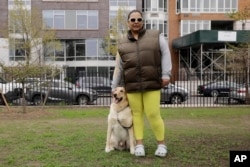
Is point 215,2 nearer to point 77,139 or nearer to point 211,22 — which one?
point 211,22

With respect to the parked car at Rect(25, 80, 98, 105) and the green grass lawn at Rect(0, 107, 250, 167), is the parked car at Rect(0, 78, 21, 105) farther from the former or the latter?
the green grass lawn at Rect(0, 107, 250, 167)

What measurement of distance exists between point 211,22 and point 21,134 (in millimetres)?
44212

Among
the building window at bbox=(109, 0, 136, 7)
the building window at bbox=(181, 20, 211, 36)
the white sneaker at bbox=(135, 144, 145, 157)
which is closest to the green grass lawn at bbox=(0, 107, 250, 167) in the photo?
the white sneaker at bbox=(135, 144, 145, 157)

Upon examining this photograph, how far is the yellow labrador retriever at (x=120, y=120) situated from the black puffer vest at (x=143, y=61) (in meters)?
0.25

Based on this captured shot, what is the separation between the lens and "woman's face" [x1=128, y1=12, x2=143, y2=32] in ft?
20.1

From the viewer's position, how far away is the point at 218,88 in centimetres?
2505

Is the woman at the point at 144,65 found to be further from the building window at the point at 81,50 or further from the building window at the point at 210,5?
the building window at the point at 210,5

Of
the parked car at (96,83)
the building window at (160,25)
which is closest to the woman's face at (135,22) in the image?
the parked car at (96,83)

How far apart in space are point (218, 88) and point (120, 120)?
1951cm

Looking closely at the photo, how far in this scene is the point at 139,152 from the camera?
629cm

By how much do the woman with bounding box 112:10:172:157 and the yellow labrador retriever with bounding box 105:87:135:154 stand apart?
0.46 ft

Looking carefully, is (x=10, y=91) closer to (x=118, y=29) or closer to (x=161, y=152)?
(x=161, y=152)

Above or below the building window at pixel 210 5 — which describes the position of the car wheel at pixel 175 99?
below

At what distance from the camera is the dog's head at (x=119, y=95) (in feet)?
20.7
